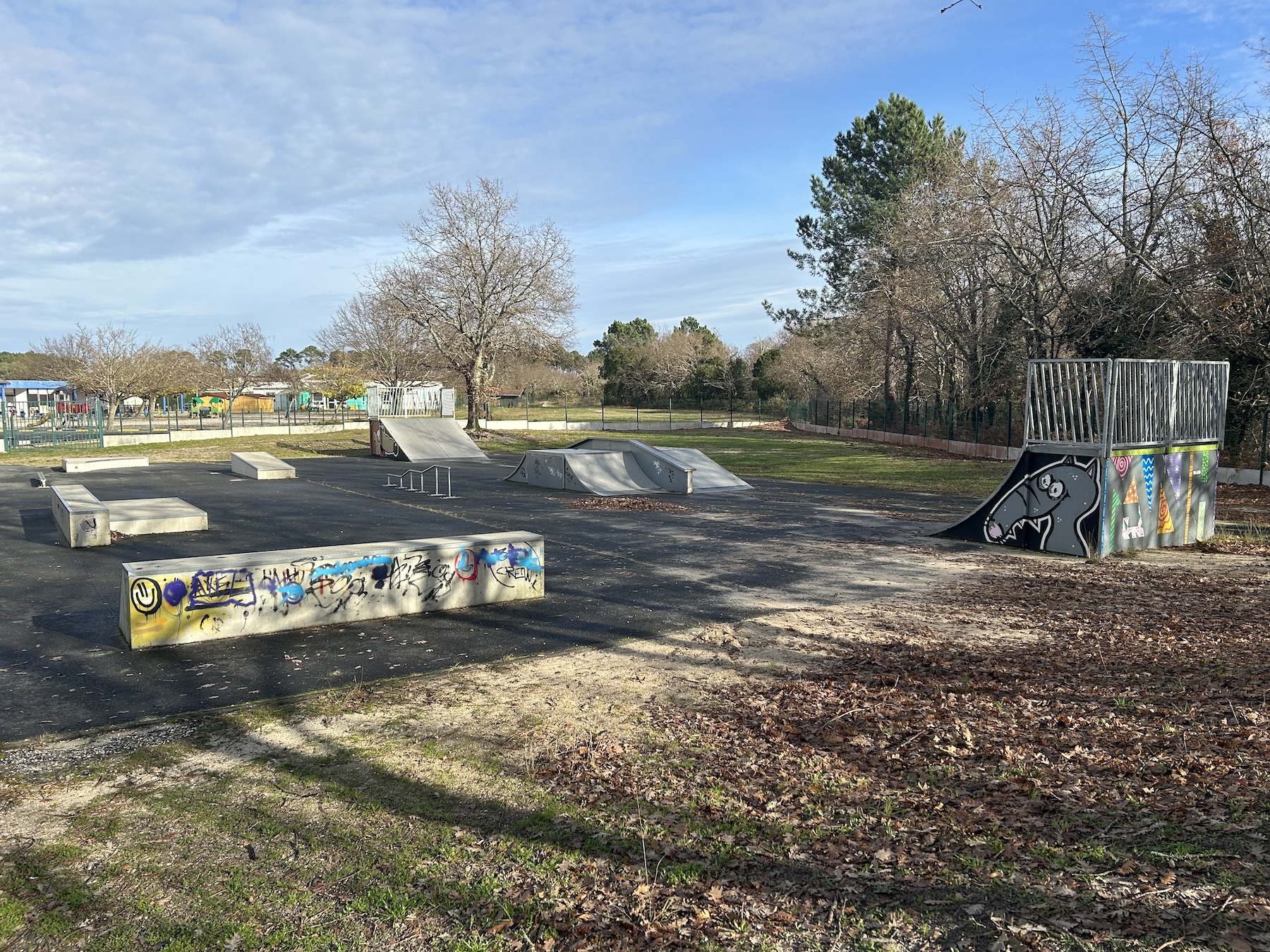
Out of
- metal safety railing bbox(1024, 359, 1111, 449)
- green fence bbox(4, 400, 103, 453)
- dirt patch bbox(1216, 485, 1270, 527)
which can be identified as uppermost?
metal safety railing bbox(1024, 359, 1111, 449)

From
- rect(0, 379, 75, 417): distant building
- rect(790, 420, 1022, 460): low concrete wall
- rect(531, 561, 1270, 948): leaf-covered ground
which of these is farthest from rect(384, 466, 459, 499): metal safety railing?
rect(0, 379, 75, 417): distant building

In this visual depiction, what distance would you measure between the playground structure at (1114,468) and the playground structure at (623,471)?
8094mm

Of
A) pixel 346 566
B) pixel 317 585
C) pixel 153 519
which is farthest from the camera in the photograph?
pixel 153 519

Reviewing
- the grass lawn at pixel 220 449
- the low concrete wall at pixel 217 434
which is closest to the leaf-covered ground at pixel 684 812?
the grass lawn at pixel 220 449

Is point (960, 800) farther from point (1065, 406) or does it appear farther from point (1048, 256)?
point (1048, 256)

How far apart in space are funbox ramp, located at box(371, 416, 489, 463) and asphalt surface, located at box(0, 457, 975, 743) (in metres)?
9.50

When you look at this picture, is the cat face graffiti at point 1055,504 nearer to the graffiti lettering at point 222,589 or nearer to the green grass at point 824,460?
the green grass at point 824,460

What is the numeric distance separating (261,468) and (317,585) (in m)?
16.0

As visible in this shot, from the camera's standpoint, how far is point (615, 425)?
52.7 meters

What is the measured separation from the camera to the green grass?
22.8m

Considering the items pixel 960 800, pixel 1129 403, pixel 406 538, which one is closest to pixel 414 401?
pixel 406 538

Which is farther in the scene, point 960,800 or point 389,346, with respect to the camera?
point 389,346

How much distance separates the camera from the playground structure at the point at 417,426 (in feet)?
102

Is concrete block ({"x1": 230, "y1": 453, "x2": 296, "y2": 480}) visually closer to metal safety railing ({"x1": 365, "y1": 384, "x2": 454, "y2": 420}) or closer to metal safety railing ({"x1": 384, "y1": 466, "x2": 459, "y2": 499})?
metal safety railing ({"x1": 384, "y1": 466, "x2": 459, "y2": 499})
